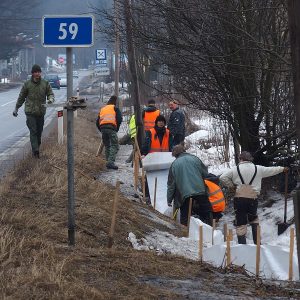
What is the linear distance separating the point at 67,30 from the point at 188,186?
16.6 ft

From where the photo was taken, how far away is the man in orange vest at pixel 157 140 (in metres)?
16.6

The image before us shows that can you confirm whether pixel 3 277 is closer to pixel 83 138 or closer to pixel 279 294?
pixel 279 294

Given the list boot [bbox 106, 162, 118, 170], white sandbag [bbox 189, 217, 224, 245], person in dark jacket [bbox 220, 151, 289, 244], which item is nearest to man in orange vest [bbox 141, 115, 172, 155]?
boot [bbox 106, 162, 118, 170]

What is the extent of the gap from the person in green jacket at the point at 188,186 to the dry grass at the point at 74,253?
0.86 metres

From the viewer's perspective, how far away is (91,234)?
9195mm

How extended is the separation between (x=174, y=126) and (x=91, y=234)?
27.4 feet

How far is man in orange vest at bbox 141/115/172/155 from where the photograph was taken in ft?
54.6

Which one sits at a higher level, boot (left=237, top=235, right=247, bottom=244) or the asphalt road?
the asphalt road

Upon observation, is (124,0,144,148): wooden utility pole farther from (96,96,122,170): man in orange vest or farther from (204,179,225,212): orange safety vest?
(204,179,225,212): orange safety vest

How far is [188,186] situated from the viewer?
12.9m

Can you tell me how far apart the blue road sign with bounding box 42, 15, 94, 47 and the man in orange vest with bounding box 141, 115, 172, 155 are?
27.2ft

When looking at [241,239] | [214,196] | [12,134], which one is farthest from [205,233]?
[12,134]

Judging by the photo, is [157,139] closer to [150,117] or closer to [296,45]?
[150,117]

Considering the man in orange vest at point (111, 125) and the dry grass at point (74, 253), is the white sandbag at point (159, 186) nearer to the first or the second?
the man in orange vest at point (111, 125)
